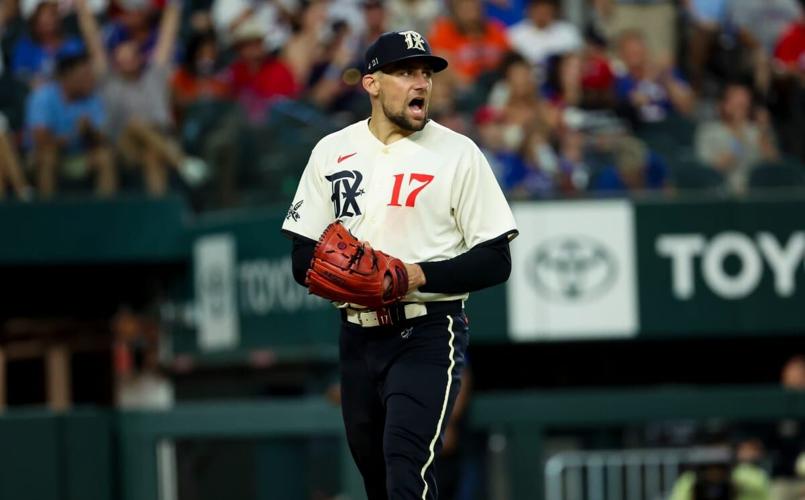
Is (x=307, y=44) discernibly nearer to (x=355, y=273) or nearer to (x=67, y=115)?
(x=67, y=115)

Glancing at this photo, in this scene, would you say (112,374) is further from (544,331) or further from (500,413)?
(500,413)

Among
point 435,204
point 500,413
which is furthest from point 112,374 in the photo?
point 435,204

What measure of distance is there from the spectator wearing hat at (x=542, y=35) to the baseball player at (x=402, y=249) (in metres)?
7.51

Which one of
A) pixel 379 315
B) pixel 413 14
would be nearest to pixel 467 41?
pixel 413 14

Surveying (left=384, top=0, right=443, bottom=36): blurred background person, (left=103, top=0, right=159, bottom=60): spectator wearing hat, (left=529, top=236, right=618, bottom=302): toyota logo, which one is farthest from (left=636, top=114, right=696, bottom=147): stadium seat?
(left=103, top=0, right=159, bottom=60): spectator wearing hat

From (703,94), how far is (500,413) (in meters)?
4.33

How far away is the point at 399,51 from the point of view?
539 centimetres

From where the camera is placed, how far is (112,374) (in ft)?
53.5

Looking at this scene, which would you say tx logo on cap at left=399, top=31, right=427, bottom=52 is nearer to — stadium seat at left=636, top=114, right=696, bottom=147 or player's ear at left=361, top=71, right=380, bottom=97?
player's ear at left=361, top=71, right=380, bottom=97

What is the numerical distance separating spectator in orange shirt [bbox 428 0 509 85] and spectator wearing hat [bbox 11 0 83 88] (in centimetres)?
277

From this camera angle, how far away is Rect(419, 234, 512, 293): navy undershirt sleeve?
17.6ft

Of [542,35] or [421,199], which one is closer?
[421,199]

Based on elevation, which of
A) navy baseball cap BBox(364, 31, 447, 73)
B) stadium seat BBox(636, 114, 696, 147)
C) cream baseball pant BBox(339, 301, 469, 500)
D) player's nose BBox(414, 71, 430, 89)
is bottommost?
cream baseball pant BBox(339, 301, 469, 500)

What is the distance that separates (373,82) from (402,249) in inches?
21.9
